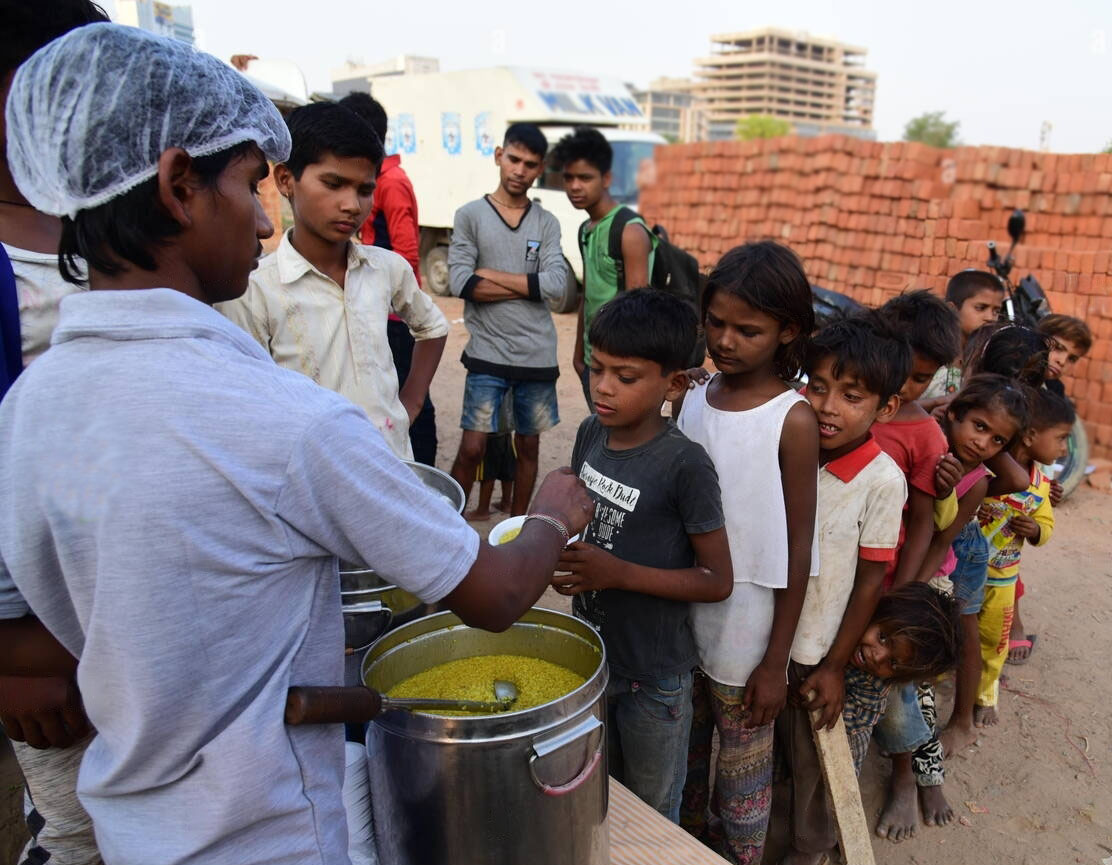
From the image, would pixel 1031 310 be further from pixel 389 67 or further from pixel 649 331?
pixel 389 67

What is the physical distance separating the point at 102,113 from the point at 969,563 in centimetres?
298

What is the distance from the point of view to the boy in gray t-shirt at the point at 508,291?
4188 millimetres

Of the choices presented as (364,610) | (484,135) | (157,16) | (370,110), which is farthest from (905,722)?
(484,135)

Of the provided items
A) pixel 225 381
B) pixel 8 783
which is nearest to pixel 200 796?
pixel 225 381

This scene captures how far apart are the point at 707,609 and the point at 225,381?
1466 millimetres

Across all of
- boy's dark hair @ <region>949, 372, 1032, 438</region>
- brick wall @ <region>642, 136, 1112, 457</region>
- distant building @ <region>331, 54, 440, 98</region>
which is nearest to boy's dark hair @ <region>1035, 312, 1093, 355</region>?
boy's dark hair @ <region>949, 372, 1032, 438</region>

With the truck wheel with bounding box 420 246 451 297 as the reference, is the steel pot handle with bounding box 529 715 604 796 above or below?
above

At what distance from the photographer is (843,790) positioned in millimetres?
2232

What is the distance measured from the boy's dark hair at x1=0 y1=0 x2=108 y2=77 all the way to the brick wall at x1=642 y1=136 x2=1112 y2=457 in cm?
690

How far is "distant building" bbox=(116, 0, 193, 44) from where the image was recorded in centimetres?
687

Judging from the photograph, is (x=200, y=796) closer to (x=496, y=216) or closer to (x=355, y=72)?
(x=496, y=216)

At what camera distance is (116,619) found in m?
0.94

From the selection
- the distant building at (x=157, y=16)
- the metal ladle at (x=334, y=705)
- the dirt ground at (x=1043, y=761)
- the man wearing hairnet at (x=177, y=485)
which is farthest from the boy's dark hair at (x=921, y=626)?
the distant building at (x=157, y=16)

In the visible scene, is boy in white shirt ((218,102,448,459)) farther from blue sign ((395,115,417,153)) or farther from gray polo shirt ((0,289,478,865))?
blue sign ((395,115,417,153))
